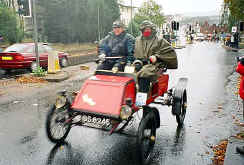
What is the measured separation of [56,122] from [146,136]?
5.08 ft

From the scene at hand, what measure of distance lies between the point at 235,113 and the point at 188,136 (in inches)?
83.2

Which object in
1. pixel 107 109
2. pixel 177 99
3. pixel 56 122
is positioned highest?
pixel 107 109

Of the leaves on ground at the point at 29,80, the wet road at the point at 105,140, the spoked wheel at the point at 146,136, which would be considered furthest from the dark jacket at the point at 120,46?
the leaves on ground at the point at 29,80

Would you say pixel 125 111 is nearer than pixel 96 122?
Yes

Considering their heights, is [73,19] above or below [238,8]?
above

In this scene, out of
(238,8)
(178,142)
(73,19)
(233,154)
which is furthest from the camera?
(73,19)

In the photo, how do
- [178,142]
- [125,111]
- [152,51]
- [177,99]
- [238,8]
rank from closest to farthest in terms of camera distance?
[125,111] → [178,142] → [152,51] → [177,99] → [238,8]

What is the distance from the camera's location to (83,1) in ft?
148

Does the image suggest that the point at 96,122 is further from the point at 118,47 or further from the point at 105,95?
the point at 118,47

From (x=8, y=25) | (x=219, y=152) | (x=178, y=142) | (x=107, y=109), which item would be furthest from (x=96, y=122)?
(x=8, y=25)

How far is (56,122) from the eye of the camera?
15.4 ft

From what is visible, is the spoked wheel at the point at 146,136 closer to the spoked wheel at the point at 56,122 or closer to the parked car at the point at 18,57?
the spoked wheel at the point at 56,122

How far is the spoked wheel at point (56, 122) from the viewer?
4586mm

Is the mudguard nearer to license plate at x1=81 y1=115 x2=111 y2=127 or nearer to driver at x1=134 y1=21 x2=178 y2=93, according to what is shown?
driver at x1=134 y1=21 x2=178 y2=93
